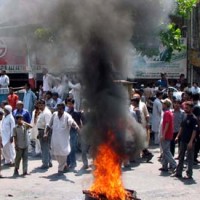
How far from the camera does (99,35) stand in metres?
7.79

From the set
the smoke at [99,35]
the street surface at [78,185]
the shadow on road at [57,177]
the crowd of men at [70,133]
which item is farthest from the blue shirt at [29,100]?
the smoke at [99,35]

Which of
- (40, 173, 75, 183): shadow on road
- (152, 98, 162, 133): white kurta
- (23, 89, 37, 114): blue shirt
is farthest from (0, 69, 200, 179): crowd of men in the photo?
(23, 89, 37, 114): blue shirt

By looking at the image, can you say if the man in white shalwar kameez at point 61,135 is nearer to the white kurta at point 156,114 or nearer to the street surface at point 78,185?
the street surface at point 78,185

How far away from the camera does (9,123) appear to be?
1266 centimetres

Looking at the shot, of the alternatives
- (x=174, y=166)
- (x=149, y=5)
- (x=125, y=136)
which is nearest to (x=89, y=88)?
(x=125, y=136)

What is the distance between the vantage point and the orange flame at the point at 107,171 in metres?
8.11

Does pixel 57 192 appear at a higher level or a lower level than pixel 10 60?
lower

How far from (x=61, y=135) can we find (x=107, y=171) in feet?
12.5

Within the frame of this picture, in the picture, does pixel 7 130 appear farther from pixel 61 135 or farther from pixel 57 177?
pixel 57 177

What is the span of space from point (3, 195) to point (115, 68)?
385 centimetres

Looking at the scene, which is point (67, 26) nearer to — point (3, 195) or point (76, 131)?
point (3, 195)

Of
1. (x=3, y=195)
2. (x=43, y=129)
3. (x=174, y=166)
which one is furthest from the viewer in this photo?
(x=43, y=129)

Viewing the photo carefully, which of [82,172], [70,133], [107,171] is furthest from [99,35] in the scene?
[70,133]

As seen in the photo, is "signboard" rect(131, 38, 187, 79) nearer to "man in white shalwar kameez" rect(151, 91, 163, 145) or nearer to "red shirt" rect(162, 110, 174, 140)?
"man in white shalwar kameez" rect(151, 91, 163, 145)
